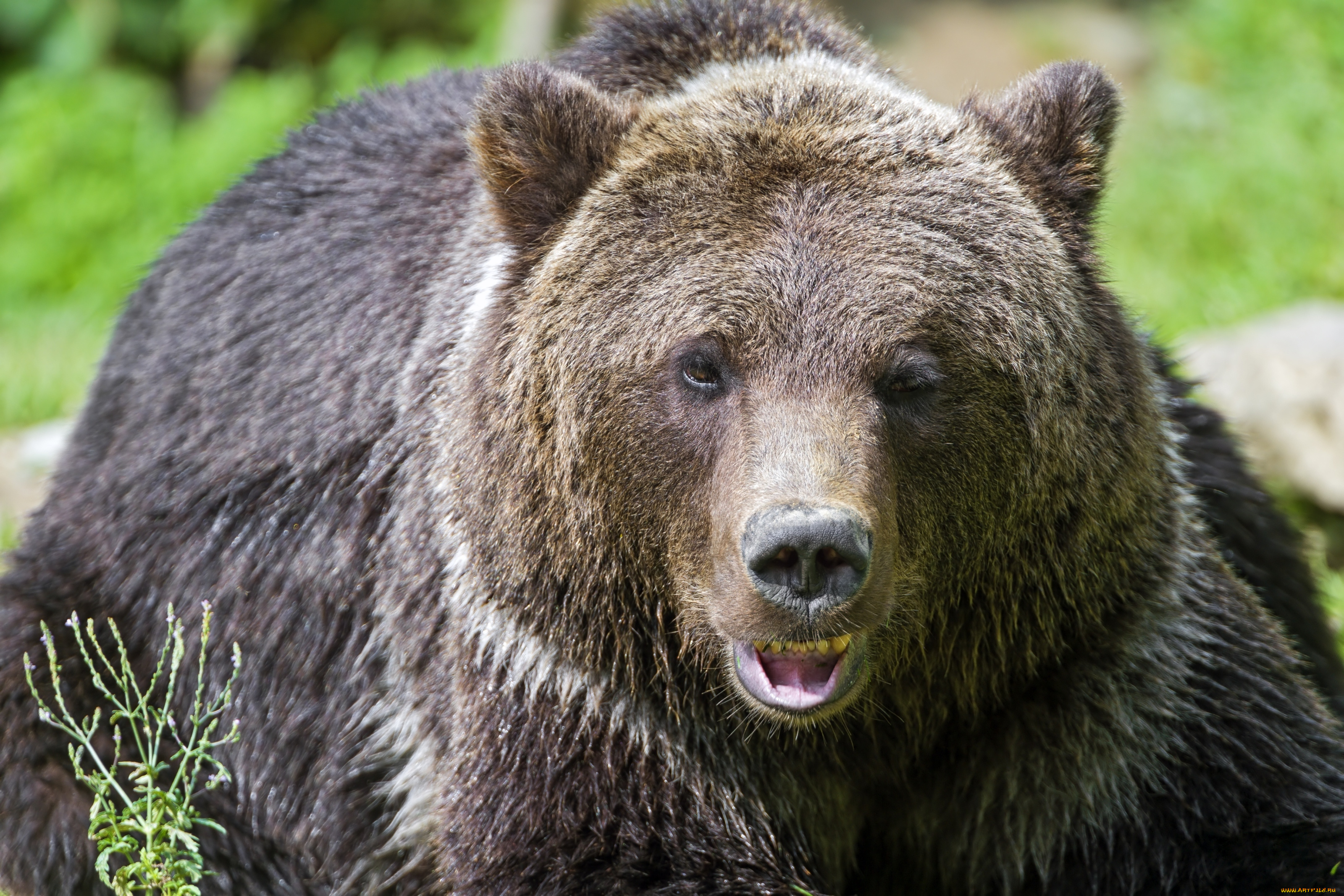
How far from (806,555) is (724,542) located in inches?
13.1

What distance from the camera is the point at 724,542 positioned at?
3.79 meters

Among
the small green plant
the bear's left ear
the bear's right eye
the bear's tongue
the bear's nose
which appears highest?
the bear's left ear

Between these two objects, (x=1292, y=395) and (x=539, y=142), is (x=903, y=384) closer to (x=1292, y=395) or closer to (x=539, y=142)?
(x=539, y=142)

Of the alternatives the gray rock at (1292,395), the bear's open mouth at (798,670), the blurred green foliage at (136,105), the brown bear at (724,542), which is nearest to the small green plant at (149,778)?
the brown bear at (724,542)

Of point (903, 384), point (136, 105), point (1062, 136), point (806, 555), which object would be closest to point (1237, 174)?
point (1062, 136)

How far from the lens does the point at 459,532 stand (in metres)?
4.44

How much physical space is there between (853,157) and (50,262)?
33.4ft

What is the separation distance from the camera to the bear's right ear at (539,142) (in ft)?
13.8

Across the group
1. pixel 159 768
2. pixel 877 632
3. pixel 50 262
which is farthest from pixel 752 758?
pixel 50 262

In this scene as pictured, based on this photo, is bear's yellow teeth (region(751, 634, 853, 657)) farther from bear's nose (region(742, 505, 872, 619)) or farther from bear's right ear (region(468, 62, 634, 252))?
bear's right ear (region(468, 62, 634, 252))

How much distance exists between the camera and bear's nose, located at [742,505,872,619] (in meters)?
3.48

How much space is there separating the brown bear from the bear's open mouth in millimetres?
13

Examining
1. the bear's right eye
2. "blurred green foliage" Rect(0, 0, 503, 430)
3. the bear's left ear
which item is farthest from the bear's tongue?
"blurred green foliage" Rect(0, 0, 503, 430)

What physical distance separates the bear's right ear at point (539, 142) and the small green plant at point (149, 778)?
4.42ft
